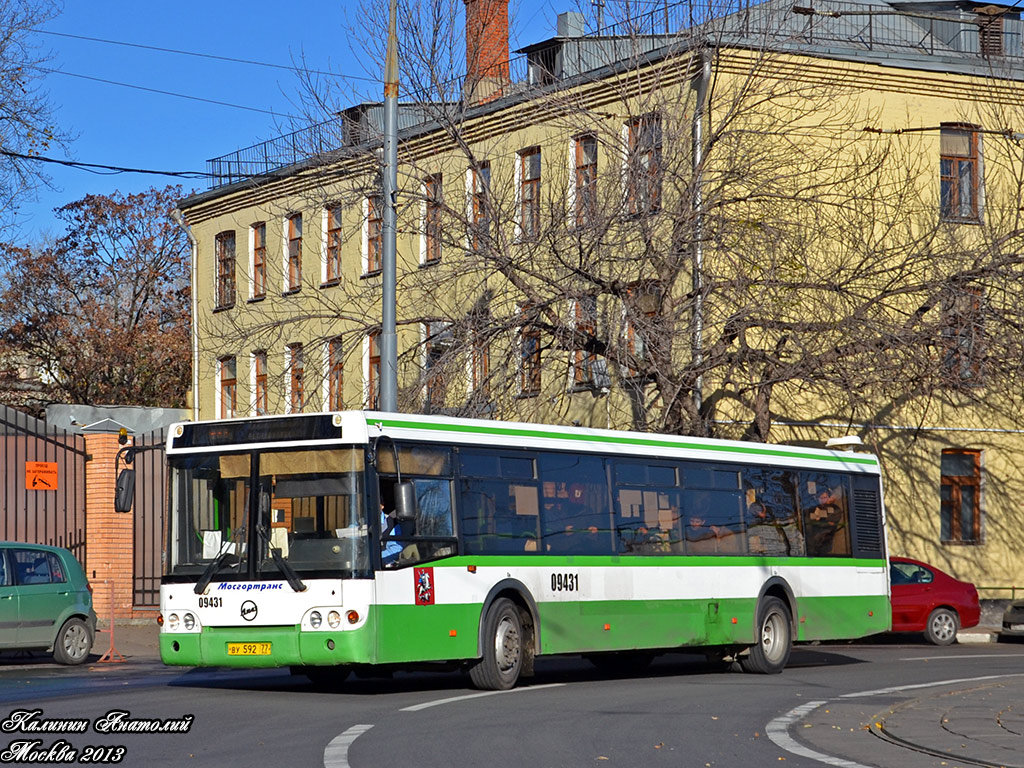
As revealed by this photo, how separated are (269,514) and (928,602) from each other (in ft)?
50.3

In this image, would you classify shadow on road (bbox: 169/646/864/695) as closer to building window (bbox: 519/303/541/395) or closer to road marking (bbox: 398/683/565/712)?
road marking (bbox: 398/683/565/712)

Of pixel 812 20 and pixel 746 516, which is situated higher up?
pixel 812 20

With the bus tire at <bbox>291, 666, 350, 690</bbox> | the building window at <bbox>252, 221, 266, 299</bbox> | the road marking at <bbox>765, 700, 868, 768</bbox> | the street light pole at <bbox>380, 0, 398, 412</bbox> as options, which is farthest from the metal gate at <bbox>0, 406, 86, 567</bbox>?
the road marking at <bbox>765, 700, 868, 768</bbox>

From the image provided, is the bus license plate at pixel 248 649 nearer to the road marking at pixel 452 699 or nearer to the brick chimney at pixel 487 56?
the road marking at pixel 452 699

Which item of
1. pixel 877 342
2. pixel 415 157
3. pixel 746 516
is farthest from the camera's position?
pixel 415 157

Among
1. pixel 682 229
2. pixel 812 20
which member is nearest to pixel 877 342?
pixel 682 229

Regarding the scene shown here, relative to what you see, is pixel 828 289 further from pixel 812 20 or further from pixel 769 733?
pixel 769 733

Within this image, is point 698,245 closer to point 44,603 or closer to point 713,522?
point 713,522

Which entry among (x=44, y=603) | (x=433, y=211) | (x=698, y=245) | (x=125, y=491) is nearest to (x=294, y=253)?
(x=433, y=211)

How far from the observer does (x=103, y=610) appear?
27812 mm

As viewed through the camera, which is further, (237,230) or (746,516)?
(237,230)

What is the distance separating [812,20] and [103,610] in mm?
16844

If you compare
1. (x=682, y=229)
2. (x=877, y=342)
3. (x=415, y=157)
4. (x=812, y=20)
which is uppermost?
(x=812, y=20)

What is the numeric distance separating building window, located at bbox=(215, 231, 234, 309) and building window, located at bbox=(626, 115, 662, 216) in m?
21.1
